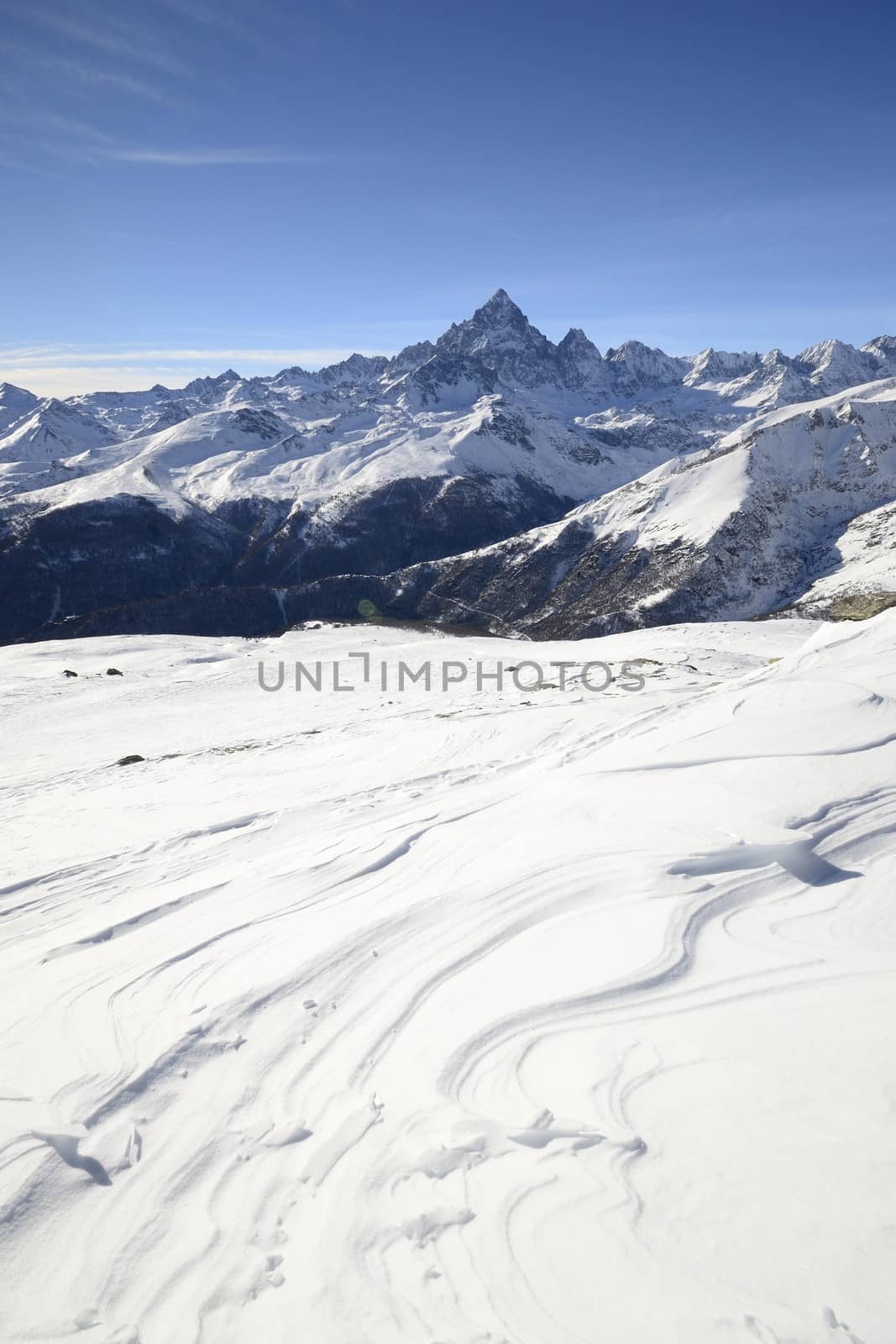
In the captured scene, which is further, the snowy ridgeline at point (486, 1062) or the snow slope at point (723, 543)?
the snow slope at point (723, 543)

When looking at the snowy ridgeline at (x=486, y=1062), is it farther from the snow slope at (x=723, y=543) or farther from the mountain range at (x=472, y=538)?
the snow slope at (x=723, y=543)

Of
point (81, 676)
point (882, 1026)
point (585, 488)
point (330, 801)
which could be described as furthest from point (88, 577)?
point (882, 1026)

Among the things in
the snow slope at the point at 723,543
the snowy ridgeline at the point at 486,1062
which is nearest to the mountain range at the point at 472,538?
the snow slope at the point at 723,543

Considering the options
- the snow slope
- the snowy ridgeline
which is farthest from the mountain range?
the snowy ridgeline

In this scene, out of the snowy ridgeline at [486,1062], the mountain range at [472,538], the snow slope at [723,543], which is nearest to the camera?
the snowy ridgeline at [486,1062]

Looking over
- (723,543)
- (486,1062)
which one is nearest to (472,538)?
(723,543)

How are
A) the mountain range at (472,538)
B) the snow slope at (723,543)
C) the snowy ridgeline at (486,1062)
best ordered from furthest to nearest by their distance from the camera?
the mountain range at (472,538)
the snow slope at (723,543)
the snowy ridgeline at (486,1062)

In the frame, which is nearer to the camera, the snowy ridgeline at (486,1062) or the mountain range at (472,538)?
the snowy ridgeline at (486,1062)

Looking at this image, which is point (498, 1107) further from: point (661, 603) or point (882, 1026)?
point (661, 603)

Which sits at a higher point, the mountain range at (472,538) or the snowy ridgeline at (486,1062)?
the mountain range at (472,538)
